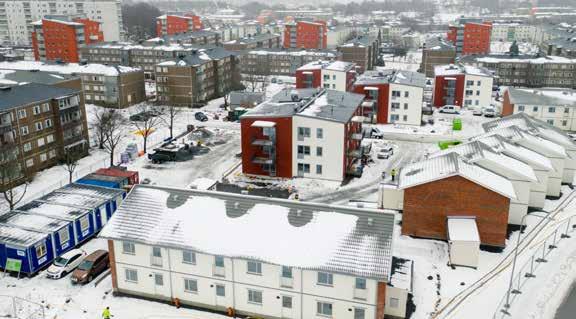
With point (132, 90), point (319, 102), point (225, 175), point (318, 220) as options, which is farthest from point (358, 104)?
point (132, 90)

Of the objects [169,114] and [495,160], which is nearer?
[495,160]

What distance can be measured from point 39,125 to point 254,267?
39958 mm

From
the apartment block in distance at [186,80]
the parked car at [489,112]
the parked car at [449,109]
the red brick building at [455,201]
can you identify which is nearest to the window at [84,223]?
the red brick building at [455,201]

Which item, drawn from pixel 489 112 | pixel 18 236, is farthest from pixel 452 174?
pixel 489 112

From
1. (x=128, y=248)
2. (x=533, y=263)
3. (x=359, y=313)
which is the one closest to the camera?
(x=359, y=313)

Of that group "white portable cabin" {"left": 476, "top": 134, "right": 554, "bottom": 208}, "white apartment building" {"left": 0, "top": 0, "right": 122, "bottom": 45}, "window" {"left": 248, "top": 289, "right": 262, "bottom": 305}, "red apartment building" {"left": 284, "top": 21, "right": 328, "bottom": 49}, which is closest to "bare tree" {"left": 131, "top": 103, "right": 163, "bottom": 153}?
"window" {"left": 248, "top": 289, "right": 262, "bottom": 305}

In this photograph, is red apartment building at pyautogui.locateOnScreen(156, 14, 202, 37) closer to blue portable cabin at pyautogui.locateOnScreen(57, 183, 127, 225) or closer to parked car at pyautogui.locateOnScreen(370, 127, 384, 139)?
parked car at pyautogui.locateOnScreen(370, 127, 384, 139)

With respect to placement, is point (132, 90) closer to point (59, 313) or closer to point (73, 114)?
point (73, 114)

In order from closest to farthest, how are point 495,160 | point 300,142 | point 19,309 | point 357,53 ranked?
1. point 19,309
2. point 495,160
3. point 300,142
4. point 357,53

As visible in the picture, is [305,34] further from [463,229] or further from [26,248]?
[26,248]

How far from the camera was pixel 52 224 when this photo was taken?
4028 cm

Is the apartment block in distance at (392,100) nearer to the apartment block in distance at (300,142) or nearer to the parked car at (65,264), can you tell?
the apartment block in distance at (300,142)

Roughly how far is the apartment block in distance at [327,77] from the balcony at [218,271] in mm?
71168

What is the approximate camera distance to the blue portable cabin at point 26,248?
37.0 metres
